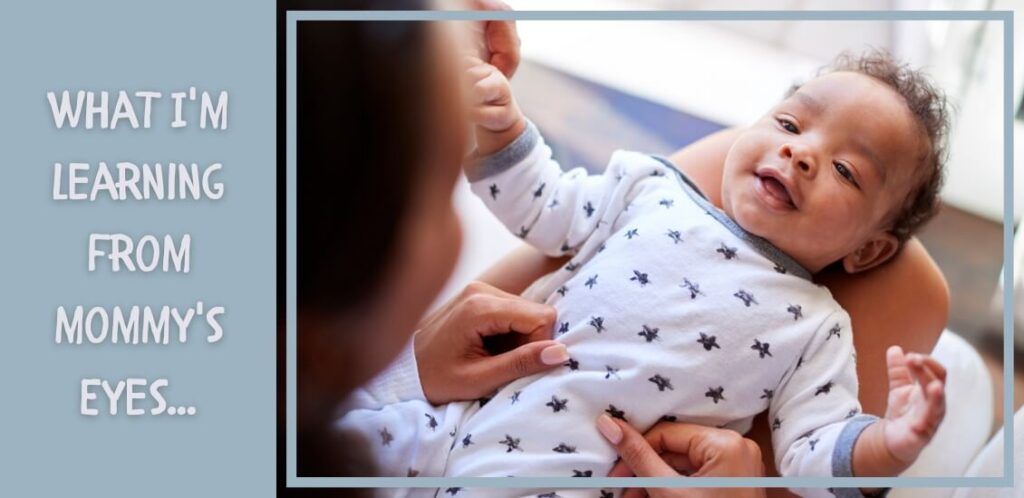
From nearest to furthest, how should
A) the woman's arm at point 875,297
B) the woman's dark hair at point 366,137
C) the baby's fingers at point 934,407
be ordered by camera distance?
the woman's dark hair at point 366,137 < the baby's fingers at point 934,407 < the woman's arm at point 875,297

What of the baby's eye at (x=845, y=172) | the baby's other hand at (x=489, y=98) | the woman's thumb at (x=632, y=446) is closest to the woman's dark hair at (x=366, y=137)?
the baby's other hand at (x=489, y=98)

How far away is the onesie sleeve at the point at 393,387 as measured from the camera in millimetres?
987

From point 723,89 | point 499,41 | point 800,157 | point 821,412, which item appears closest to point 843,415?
point 821,412

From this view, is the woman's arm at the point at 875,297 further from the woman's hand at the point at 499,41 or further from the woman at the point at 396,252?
the woman's hand at the point at 499,41

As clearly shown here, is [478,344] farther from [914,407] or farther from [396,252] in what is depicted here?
[914,407]

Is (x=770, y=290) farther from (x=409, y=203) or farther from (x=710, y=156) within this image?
(x=409, y=203)

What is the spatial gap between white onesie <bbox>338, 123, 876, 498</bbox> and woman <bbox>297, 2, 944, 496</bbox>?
0.07 ft

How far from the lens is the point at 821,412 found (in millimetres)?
927

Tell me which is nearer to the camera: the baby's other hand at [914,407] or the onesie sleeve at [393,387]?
the baby's other hand at [914,407]

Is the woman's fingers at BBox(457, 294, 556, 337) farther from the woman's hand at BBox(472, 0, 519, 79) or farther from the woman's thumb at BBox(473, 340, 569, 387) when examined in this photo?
the woman's hand at BBox(472, 0, 519, 79)

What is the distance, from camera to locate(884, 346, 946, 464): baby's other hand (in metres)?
0.88

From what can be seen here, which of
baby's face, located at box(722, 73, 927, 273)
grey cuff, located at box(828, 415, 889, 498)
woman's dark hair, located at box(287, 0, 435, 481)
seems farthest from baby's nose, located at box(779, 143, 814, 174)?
woman's dark hair, located at box(287, 0, 435, 481)

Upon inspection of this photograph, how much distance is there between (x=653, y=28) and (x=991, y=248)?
371 mm

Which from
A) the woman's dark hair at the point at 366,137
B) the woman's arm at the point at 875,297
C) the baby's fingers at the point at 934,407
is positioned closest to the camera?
the woman's dark hair at the point at 366,137
